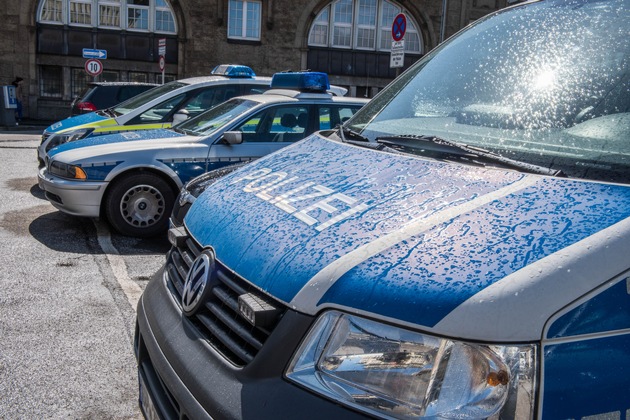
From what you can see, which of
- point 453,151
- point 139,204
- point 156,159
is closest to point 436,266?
point 453,151

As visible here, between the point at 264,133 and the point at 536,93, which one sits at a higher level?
the point at 536,93

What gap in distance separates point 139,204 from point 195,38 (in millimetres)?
23995

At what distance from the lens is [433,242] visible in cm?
177

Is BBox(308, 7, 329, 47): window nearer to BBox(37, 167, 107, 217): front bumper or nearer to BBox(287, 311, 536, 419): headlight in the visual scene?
BBox(37, 167, 107, 217): front bumper

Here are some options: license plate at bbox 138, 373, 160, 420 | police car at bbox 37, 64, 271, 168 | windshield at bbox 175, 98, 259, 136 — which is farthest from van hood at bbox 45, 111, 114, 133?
license plate at bbox 138, 373, 160, 420

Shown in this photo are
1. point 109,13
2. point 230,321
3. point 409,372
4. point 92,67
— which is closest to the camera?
point 409,372

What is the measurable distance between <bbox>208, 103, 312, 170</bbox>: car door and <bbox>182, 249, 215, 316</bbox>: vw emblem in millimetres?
5098

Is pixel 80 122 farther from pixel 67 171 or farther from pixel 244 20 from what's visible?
pixel 244 20

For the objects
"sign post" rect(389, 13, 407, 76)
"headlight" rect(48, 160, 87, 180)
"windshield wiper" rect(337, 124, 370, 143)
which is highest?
"sign post" rect(389, 13, 407, 76)

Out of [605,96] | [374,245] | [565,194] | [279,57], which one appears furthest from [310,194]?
[279,57]

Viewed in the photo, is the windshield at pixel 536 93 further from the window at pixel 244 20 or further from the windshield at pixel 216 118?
the window at pixel 244 20

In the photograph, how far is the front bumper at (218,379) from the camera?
1.66 meters

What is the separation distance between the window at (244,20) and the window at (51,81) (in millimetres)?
7731

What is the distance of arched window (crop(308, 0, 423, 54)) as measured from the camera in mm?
31219
